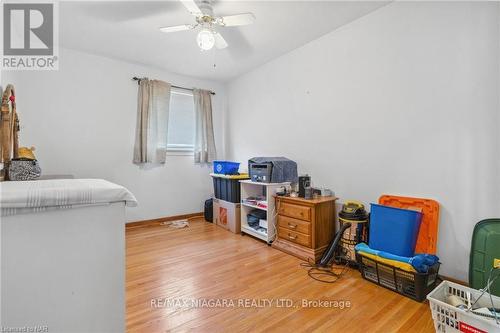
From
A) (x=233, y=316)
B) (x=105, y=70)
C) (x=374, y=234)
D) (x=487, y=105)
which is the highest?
(x=105, y=70)

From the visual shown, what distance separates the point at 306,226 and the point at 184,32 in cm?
250

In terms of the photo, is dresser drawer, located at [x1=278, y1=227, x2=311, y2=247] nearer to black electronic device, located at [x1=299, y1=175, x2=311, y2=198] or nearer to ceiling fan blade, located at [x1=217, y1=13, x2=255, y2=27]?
black electronic device, located at [x1=299, y1=175, x2=311, y2=198]

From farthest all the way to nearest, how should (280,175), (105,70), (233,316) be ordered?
1. (105,70)
2. (280,175)
3. (233,316)

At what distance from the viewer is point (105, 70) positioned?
10.5 ft

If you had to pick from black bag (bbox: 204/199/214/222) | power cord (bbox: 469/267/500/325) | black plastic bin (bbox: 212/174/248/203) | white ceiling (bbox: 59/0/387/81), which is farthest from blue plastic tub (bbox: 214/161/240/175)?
power cord (bbox: 469/267/500/325)

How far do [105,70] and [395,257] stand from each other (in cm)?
400

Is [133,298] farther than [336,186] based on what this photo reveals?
No

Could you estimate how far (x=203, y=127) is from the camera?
4000 mm

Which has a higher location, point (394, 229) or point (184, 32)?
point (184, 32)

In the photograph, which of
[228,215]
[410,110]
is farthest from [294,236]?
[410,110]

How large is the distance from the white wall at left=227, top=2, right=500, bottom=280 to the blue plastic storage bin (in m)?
0.26

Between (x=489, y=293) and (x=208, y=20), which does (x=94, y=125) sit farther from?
(x=489, y=293)

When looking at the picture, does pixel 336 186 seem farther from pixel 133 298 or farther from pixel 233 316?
pixel 133 298

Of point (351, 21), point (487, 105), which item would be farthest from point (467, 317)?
point (351, 21)
